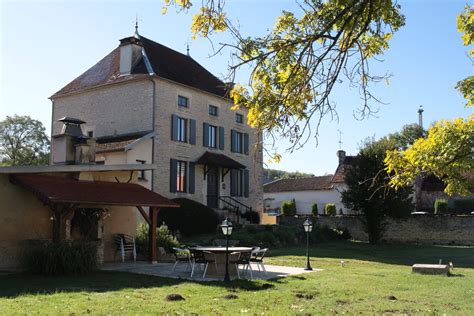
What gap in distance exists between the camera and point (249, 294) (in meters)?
10.6

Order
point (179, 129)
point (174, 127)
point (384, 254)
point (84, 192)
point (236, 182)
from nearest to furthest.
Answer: point (84, 192) < point (384, 254) < point (174, 127) < point (179, 129) < point (236, 182)

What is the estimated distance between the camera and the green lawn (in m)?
8.75

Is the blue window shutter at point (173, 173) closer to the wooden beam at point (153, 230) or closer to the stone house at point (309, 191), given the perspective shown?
the wooden beam at point (153, 230)

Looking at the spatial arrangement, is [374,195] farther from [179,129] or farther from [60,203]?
[60,203]

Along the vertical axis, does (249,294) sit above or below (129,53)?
below

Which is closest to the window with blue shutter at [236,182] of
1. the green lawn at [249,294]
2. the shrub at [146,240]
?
the shrub at [146,240]

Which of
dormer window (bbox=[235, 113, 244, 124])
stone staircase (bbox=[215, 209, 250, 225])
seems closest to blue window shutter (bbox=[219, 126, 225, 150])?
dormer window (bbox=[235, 113, 244, 124])

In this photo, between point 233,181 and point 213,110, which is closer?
point 213,110

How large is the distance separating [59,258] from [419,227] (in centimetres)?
2573

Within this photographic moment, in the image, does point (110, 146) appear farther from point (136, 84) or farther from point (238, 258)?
point (238, 258)

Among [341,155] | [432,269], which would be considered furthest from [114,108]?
[341,155]

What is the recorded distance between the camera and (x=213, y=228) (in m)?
28.3

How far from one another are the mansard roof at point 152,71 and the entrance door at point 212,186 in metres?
4.83

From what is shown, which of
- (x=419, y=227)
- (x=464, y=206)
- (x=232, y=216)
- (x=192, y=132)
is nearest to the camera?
(x=192, y=132)
